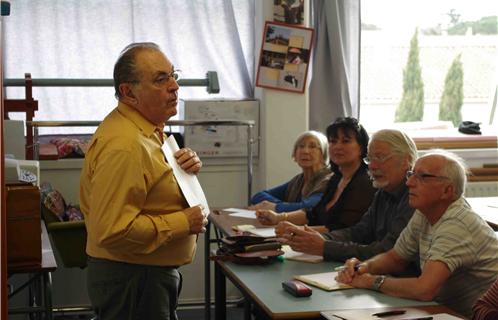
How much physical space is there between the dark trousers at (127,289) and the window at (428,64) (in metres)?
3.47

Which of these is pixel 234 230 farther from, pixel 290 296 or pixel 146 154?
pixel 146 154

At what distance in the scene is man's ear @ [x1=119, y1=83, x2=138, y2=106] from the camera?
2.65 m

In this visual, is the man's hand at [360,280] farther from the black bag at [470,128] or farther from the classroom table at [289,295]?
the black bag at [470,128]

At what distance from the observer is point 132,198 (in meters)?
2.49

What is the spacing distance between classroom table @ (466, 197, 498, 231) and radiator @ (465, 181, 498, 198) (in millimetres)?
960

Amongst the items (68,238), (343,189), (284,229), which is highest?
(343,189)

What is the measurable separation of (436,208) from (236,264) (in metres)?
0.87

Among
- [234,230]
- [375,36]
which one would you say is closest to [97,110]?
[234,230]

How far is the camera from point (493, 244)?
107 inches

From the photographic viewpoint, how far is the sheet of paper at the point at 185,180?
2654 millimetres

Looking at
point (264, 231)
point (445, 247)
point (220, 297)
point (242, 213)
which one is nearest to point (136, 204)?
point (445, 247)

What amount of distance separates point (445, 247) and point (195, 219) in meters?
0.84

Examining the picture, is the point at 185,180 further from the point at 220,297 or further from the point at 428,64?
the point at 428,64

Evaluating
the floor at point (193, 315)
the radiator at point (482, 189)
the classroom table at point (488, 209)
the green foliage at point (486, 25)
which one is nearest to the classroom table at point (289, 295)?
the classroom table at point (488, 209)
